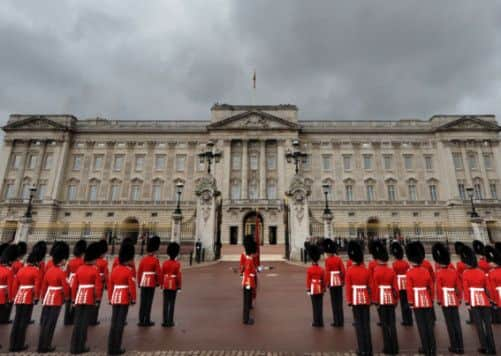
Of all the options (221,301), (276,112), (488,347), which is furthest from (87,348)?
(276,112)

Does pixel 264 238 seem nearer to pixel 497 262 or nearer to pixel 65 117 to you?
pixel 497 262

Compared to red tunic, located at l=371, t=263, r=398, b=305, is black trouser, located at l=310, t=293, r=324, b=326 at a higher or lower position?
lower

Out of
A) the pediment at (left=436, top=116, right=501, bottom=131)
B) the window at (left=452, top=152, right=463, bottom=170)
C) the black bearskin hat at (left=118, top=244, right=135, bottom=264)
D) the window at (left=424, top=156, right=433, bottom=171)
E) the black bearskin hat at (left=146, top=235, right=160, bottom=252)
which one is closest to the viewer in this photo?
the black bearskin hat at (left=118, top=244, right=135, bottom=264)

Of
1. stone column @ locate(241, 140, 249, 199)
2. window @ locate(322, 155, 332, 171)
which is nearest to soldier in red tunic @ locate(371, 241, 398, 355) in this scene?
stone column @ locate(241, 140, 249, 199)

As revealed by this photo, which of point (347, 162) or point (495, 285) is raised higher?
point (347, 162)

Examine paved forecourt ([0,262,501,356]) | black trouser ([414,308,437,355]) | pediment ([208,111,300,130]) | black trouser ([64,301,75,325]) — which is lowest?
paved forecourt ([0,262,501,356])

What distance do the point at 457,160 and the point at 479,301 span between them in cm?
4908

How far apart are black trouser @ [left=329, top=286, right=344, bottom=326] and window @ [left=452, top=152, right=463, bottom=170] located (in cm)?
4849

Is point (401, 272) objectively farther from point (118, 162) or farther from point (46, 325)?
point (118, 162)

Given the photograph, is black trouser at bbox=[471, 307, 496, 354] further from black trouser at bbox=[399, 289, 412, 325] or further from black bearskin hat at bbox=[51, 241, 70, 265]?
black bearskin hat at bbox=[51, 241, 70, 265]

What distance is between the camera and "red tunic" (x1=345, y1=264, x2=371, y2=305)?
Answer: 4.68 metres

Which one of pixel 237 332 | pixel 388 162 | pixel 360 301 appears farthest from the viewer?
pixel 388 162

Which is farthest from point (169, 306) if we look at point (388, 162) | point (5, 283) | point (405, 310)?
point (388, 162)

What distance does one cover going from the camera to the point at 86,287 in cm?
463
